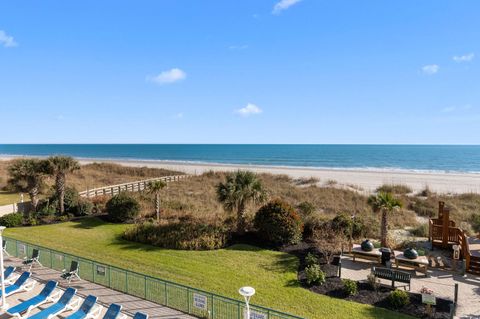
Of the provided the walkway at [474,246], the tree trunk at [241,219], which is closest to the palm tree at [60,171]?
the tree trunk at [241,219]

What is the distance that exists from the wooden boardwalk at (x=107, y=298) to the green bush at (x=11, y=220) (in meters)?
10.9

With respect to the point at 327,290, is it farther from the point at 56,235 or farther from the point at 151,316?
the point at 56,235

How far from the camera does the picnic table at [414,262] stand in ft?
45.4

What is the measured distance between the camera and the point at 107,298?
11.7 metres

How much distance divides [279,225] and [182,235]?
562 cm

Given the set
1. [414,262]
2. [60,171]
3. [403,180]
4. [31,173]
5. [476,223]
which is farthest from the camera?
[403,180]

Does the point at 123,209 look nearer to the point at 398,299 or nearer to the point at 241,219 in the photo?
the point at 241,219

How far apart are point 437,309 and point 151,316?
32.1 ft

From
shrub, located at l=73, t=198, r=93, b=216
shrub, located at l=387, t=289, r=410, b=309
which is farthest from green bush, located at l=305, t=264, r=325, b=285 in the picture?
shrub, located at l=73, t=198, r=93, b=216

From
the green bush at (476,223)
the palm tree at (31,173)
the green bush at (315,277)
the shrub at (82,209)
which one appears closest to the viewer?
the green bush at (315,277)

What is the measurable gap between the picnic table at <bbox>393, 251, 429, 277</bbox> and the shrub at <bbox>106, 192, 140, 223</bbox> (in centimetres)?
1734

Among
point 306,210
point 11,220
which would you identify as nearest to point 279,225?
point 306,210

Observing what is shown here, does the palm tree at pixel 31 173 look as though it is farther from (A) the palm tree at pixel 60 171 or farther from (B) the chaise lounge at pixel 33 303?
(B) the chaise lounge at pixel 33 303

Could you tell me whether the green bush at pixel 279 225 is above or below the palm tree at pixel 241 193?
below
